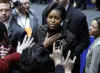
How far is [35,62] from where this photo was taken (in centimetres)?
172

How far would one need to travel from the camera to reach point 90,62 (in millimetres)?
2969

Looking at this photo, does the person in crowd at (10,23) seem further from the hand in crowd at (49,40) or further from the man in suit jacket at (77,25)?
the man in suit jacket at (77,25)

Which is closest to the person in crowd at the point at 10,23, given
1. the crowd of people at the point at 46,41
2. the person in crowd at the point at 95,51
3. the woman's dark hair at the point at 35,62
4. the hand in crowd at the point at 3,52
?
the crowd of people at the point at 46,41

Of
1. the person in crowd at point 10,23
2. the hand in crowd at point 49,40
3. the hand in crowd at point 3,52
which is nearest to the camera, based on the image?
the hand in crowd at point 3,52

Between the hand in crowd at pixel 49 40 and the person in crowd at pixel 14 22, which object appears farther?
the person in crowd at pixel 14 22

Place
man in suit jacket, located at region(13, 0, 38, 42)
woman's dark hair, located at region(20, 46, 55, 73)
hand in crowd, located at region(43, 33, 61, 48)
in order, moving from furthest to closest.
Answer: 1. man in suit jacket, located at region(13, 0, 38, 42)
2. hand in crowd, located at region(43, 33, 61, 48)
3. woman's dark hair, located at region(20, 46, 55, 73)

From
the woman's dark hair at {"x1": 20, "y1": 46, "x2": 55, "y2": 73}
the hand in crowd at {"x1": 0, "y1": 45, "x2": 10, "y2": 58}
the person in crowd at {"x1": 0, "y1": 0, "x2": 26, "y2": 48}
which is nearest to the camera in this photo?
the woman's dark hair at {"x1": 20, "y1": 46, "x2": 55, "y2": 73}

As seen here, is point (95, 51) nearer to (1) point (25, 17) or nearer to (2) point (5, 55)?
(2) point (5, 55)

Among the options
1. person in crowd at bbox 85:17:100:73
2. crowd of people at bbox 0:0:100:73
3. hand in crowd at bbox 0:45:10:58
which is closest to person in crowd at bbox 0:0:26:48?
crowd of people at bbox 0:0:100:73

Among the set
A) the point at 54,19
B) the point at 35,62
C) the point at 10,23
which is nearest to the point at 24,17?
the point at 10,23

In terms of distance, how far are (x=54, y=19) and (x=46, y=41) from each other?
238mm

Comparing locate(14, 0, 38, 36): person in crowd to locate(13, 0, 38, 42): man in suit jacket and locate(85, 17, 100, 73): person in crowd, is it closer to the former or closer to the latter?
locate(13, 0, 38, 42): man in suit jacket

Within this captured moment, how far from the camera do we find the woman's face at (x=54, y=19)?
2.59m

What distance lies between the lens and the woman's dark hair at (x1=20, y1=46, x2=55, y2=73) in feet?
5.61
